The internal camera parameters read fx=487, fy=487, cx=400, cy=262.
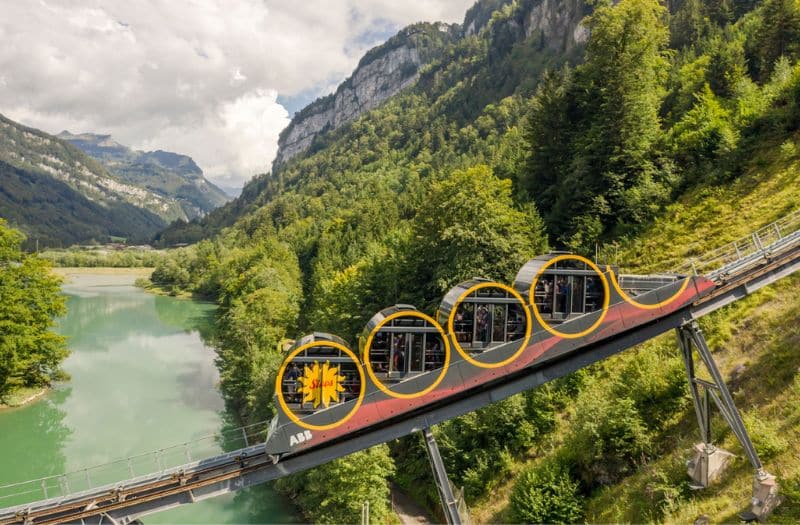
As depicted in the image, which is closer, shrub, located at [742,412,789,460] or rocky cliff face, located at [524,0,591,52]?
shrub, located at [742,412,789,460]

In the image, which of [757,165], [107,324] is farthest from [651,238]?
[107,324]

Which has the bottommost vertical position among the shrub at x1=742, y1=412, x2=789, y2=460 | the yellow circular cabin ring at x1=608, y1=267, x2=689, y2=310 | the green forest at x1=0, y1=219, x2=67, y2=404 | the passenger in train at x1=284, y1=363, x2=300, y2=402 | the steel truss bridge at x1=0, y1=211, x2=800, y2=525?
the shrub at x1=742, y1=412, x2=789, y2=460

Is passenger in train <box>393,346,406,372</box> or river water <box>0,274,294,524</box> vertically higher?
river water <box>0,274,294,524</box>

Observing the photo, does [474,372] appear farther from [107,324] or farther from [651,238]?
[107,324]

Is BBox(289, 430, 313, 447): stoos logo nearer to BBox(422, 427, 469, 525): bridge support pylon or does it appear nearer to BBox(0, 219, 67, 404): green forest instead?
BBox(422, 427, 469, 525): bridge support pylon

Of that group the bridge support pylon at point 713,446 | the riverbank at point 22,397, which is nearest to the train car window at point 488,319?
the bridge support pylon at point 713,446

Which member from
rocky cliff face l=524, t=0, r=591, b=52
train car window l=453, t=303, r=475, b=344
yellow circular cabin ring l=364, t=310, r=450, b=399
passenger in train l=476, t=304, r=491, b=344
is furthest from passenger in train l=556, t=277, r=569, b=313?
rocky cliff face l=524, t=0, r=591, b=52

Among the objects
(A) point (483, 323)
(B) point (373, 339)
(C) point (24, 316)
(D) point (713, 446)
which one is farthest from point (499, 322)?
(C) point (24, 316)
